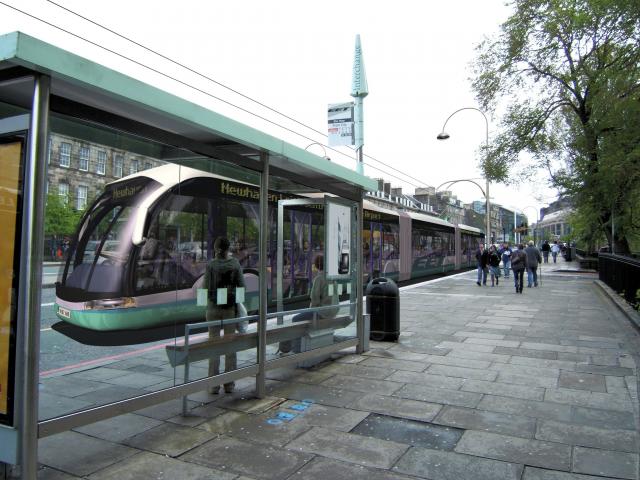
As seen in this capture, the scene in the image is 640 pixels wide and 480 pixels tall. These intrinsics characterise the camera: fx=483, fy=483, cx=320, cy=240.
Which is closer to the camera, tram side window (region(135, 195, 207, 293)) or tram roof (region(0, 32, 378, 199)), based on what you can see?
tram roof (region(0, 32, 378, 199))

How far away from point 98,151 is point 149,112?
89cm

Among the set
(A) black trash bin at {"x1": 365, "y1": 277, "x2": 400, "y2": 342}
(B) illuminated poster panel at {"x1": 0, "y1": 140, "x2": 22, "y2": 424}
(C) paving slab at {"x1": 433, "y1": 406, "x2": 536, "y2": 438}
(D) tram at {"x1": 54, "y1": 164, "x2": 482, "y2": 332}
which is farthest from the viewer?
(A) black trash bin at {"x1": 365, "y1": 277, "x2": 400, "y2": 342}

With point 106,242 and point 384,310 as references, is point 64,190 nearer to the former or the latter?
point 106,242

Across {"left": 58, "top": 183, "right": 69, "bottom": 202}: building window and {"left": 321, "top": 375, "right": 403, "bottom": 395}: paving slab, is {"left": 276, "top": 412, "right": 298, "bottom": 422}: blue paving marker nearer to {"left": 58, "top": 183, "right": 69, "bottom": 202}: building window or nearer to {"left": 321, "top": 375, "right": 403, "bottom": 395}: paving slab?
{"left": 321, "top": 375, "right": 403, "bottom": 395}: paving slab

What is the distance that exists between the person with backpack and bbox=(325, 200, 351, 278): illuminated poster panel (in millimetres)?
1686

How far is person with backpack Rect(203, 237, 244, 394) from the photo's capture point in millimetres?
5070

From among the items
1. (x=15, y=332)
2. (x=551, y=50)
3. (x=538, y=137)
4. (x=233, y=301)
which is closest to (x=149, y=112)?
(x=15, y=332)

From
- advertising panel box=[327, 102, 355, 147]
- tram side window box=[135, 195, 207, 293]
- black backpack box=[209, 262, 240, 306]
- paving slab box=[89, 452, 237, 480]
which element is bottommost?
paving slab box=[89, 452, 237, 480]

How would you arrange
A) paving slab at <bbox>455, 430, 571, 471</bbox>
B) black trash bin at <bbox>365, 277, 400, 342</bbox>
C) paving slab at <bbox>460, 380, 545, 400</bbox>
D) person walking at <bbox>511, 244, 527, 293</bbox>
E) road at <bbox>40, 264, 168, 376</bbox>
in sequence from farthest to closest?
person walking at <bbox>511, 244, 527, 293</bbox> < black trash bin at <bbox>365, 277, 400, 342</bbox> < paving slab at <bbox>460, 380, 545, 400</bbox> < road at <bbox>40, 264, 168, 376</bbox> < paving slab at <bbox>455, 430, 571, 471</bbox>

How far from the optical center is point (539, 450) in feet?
12.3

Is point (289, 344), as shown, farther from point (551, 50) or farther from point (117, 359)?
point (551, 50)

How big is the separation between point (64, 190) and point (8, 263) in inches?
39.3

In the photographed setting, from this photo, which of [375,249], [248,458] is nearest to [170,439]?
[248,458]

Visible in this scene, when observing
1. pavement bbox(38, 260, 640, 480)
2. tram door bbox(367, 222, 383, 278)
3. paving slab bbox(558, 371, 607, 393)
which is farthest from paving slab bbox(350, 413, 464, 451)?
tram door bbox(367, 222, 383, 278)
